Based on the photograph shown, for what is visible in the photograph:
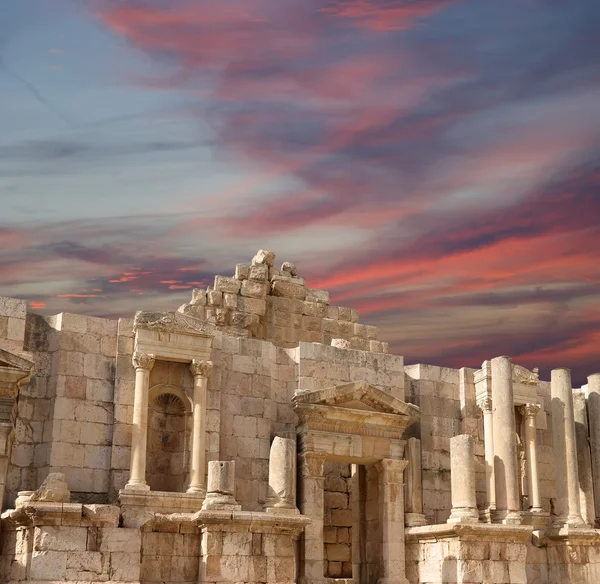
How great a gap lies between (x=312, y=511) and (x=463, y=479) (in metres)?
3.30

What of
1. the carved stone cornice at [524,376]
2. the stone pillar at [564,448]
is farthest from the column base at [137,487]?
the stone pillar at [564,448]

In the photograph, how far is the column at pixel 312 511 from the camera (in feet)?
68.2

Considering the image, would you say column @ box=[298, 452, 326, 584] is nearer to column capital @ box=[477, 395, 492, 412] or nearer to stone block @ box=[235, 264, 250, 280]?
column capital @ box=[477, 395, 492, 412]

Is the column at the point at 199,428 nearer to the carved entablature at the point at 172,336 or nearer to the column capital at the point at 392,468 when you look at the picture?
the carved entablature at the point at 172,336

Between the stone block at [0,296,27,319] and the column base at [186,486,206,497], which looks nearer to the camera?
the stone block at [0,296,27,319]

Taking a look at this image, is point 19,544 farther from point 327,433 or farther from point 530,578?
point 530,578

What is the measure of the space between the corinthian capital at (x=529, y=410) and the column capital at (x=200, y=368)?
853cm

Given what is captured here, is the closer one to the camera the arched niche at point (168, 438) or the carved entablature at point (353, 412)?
the arched niche at point (168, 438)

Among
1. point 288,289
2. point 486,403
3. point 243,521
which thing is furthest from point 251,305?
point 243,521

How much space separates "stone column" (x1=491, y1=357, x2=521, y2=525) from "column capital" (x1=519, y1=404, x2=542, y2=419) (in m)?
1.29

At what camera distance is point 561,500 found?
960 inches

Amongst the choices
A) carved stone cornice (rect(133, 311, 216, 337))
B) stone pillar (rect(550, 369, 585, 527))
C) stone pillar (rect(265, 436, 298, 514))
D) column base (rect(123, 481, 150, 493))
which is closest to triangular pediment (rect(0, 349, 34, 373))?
carved stone cornice (rect(133, 311, 216, 337))

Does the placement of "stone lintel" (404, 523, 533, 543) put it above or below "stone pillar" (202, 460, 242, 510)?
below

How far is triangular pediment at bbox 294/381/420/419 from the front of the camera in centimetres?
2147
